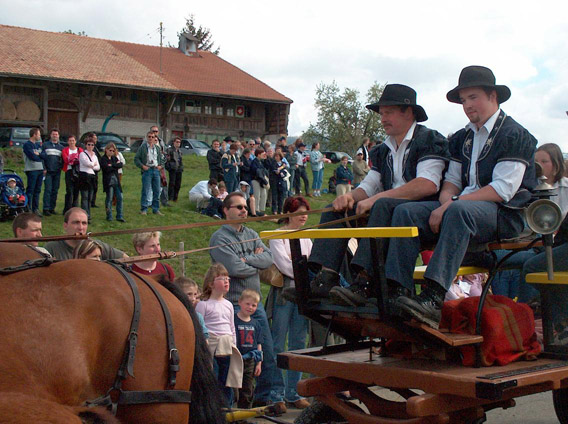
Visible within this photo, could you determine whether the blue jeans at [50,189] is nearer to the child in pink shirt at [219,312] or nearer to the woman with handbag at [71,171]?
the woman with handbag at [71,171]

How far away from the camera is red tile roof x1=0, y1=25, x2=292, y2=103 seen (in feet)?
109

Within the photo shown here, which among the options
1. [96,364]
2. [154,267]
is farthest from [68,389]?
[154,267]

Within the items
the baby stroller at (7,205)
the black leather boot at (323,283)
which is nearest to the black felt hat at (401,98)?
the black leather boot at (323,283)

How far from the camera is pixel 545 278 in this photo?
4293 mm

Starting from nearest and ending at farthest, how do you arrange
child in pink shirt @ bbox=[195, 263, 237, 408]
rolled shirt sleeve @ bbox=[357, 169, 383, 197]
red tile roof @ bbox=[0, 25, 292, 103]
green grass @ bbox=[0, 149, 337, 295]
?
rolled shirt sleeve @ bbox=[357, 169, 383, 197], child in pink shirt @ bbox=[195, 263, 237, 408], green grass @ bbox=[0, 149, 337, 295], red tile roof @ bbox=[0, 25, 292, 103]

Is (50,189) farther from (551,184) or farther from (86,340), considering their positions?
(86,340)

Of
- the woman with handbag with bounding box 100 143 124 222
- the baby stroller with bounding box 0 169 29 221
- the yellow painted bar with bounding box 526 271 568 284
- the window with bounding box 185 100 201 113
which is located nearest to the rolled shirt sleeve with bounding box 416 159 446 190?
the yellow painted bar with bounding box 526 271 568 284

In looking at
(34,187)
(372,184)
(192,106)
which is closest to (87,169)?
(34,187)

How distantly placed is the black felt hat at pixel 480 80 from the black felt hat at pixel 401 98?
299 millimetres

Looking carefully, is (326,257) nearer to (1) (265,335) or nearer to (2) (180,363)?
(2) (180,363)

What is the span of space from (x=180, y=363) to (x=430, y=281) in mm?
1588

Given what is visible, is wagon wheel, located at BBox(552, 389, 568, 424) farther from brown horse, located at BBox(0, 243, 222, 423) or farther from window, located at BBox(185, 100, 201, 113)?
window, located at BBox(185, 100, 201, 113)

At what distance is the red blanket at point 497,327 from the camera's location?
413 centimetres

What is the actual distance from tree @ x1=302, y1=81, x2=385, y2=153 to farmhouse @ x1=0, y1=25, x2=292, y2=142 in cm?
1099
